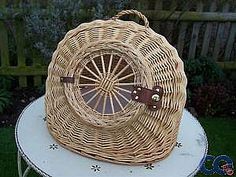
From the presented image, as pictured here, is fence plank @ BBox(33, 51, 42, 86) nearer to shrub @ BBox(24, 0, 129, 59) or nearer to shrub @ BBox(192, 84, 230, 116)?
shrub @ BBox(24, 0, 129, 59)

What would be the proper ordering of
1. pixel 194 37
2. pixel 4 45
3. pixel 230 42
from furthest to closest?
1. pixel 230 42
2. pixel 194 37
3. pixel 4 45

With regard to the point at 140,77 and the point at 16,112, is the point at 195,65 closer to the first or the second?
the point at 16,112

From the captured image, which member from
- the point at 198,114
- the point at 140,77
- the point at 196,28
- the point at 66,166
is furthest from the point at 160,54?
the point at 196,28

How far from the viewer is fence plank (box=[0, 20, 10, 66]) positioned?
3.60 meters

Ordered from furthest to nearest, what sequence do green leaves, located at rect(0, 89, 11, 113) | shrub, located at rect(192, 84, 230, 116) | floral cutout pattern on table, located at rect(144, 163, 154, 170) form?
shrub, located at rect(192, 84, 230, 116) → green leaves, located at rect(0, 89, 11, 113) → floral cutout pattern on table, located at rect(144, 163, 154, 170)

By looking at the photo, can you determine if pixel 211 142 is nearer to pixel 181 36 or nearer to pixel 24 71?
pixel 181 36

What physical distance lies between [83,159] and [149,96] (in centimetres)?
42

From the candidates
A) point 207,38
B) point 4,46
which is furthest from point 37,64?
point 207,38

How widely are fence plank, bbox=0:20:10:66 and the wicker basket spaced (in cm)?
184

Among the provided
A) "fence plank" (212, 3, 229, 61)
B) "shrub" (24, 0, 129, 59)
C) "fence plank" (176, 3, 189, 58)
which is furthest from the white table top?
"fence plank" (212, 3, 229, 61)

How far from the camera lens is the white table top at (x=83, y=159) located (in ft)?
6.01

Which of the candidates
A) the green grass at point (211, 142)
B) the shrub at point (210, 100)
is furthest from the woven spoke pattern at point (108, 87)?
the shrub at point (210, 100)

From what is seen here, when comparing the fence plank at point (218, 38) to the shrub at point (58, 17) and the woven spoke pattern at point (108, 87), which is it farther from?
the woven spoke pattern at point (108, 87)

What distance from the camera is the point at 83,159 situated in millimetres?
1896
